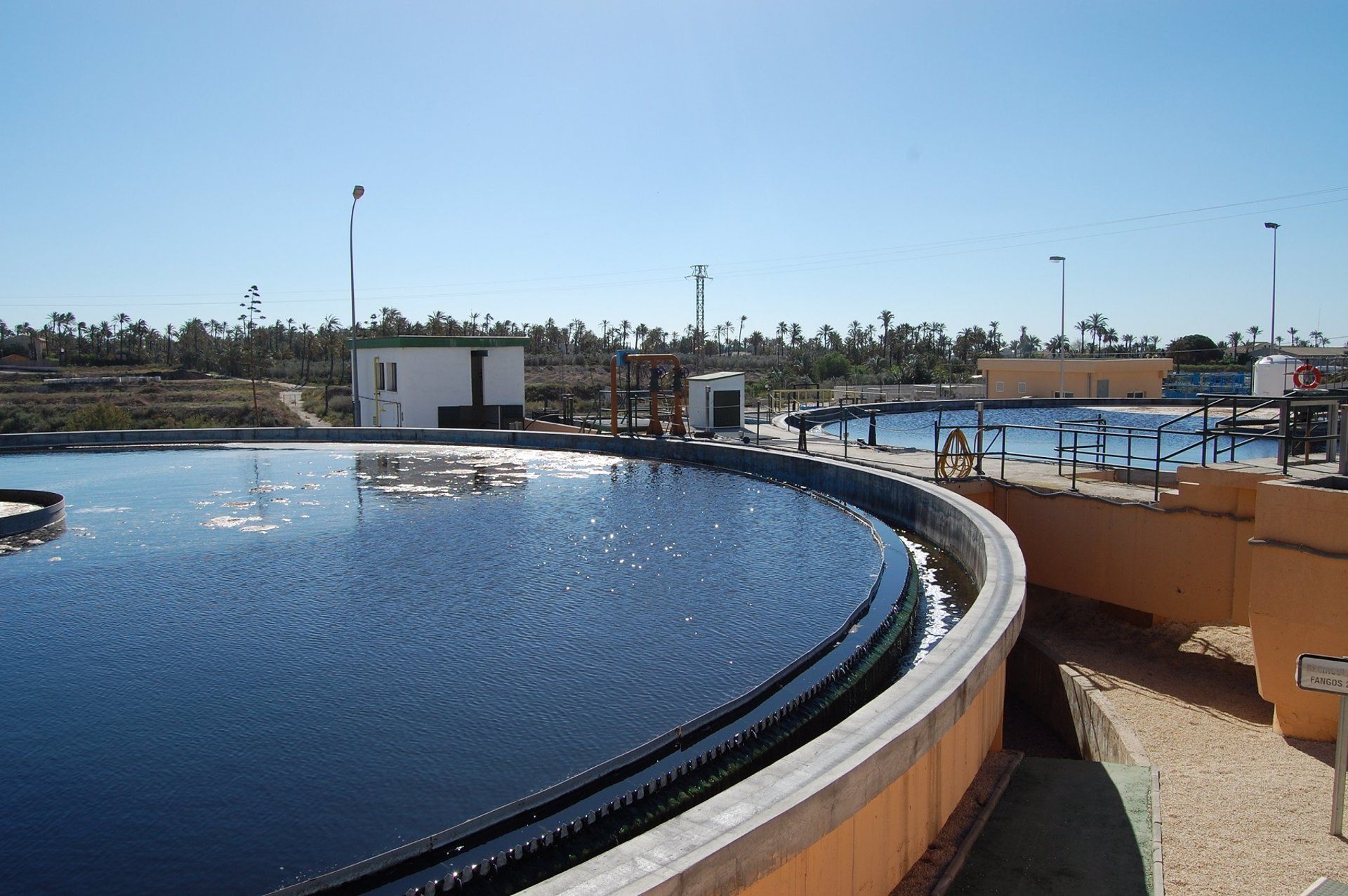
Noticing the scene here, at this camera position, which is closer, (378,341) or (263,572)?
(263,572)

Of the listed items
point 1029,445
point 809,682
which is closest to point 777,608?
point 809,682

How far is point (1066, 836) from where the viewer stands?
5660 millimetres

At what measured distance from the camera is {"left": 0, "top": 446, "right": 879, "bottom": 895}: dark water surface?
5.88 meters

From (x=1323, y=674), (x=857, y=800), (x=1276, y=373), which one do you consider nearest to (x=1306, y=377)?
(x=1276, y=373)

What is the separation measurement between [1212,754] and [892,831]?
16.7 feet

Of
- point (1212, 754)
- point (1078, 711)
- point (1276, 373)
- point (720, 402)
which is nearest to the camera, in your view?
point (1212, 754)

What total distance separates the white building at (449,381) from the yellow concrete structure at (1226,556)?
21480 mm

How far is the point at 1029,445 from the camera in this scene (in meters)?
25.5

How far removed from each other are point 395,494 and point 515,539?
5.45 m

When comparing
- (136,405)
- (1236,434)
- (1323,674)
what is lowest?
(1323,674)

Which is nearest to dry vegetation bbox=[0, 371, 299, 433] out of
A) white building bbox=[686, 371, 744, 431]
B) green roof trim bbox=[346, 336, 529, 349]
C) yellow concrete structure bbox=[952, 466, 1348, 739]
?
green roof trim bbox=[346, 336, 529, 349]

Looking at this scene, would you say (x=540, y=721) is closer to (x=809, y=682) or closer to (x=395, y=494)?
(x=809, y=682)

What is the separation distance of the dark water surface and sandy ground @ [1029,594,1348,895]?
3254 millimetres

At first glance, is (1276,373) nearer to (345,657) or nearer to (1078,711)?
(1078,711)
